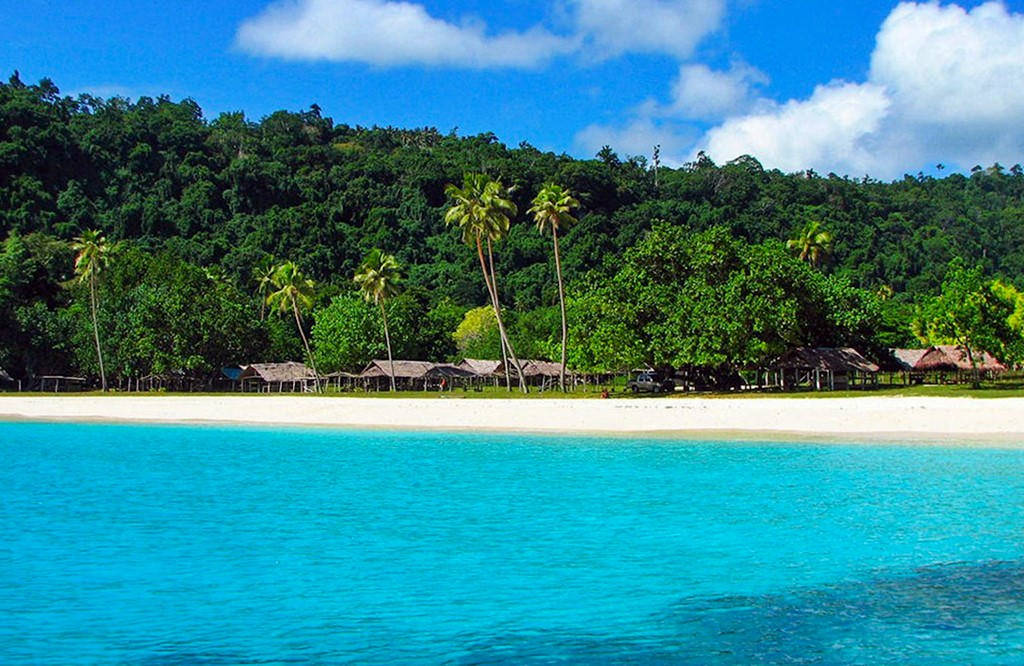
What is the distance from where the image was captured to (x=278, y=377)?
3063 inches

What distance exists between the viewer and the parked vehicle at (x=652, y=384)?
55625 millimetres

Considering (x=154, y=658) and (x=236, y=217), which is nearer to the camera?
(x=154, y=658)

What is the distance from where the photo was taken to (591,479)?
70.5ft

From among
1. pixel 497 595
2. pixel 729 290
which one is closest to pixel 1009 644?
pixel 497 595

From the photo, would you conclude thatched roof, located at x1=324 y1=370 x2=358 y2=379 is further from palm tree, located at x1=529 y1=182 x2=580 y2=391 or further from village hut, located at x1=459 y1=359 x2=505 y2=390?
palm tree, located at x1=529 y1=182 x2=580 y2=391

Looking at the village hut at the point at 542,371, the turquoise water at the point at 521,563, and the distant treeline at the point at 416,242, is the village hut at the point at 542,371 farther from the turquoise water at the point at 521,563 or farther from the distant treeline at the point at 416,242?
the turquoise water at the point at 521,563

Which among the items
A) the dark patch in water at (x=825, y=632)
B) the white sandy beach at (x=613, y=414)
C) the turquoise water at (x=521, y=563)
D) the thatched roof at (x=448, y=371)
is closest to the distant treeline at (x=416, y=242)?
the thatched roof at (x=448, y=371)

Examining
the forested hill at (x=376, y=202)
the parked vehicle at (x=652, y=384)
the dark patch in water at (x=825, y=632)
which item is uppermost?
the forested hill at (x=376, y=202)

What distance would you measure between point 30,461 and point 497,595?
2062cm

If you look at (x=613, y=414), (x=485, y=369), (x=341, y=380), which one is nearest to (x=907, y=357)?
(x=485, y=369)

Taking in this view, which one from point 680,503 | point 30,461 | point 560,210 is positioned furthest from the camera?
point 560,210

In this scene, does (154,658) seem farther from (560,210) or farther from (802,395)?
(560,210)

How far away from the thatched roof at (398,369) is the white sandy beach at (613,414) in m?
21.7

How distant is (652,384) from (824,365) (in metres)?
10.7
